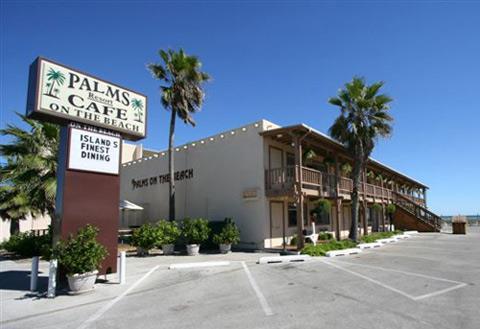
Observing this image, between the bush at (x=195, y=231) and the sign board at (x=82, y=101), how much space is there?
683 centimetres

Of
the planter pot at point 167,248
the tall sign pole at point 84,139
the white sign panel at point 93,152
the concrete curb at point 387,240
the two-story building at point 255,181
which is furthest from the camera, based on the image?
the concrete curb at point 387,240

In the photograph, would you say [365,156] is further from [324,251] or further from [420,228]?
[420,228]

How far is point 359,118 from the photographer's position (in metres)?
19.8

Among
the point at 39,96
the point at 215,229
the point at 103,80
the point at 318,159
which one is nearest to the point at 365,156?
the point at 318,159

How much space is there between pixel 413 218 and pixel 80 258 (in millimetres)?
32553

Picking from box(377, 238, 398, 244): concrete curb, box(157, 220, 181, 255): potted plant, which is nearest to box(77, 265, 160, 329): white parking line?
box(157, 220, 181, 255): potted plant

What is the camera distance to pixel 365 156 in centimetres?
2081

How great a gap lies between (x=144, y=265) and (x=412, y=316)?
9610 mm

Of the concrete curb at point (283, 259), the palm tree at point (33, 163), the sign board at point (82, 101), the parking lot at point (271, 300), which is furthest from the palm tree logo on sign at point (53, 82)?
the concrete curb at point (283, 259)

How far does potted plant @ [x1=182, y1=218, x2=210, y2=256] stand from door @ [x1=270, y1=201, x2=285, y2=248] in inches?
135

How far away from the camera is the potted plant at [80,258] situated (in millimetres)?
8484

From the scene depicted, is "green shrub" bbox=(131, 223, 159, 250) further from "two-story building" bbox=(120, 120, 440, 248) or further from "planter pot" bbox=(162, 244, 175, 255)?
"two-story building" bbox=(120, 120, 440, 248)

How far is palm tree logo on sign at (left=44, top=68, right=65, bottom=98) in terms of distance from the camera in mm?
9172

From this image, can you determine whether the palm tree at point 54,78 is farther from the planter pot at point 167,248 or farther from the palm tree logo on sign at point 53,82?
the planter pot at point 167,248
